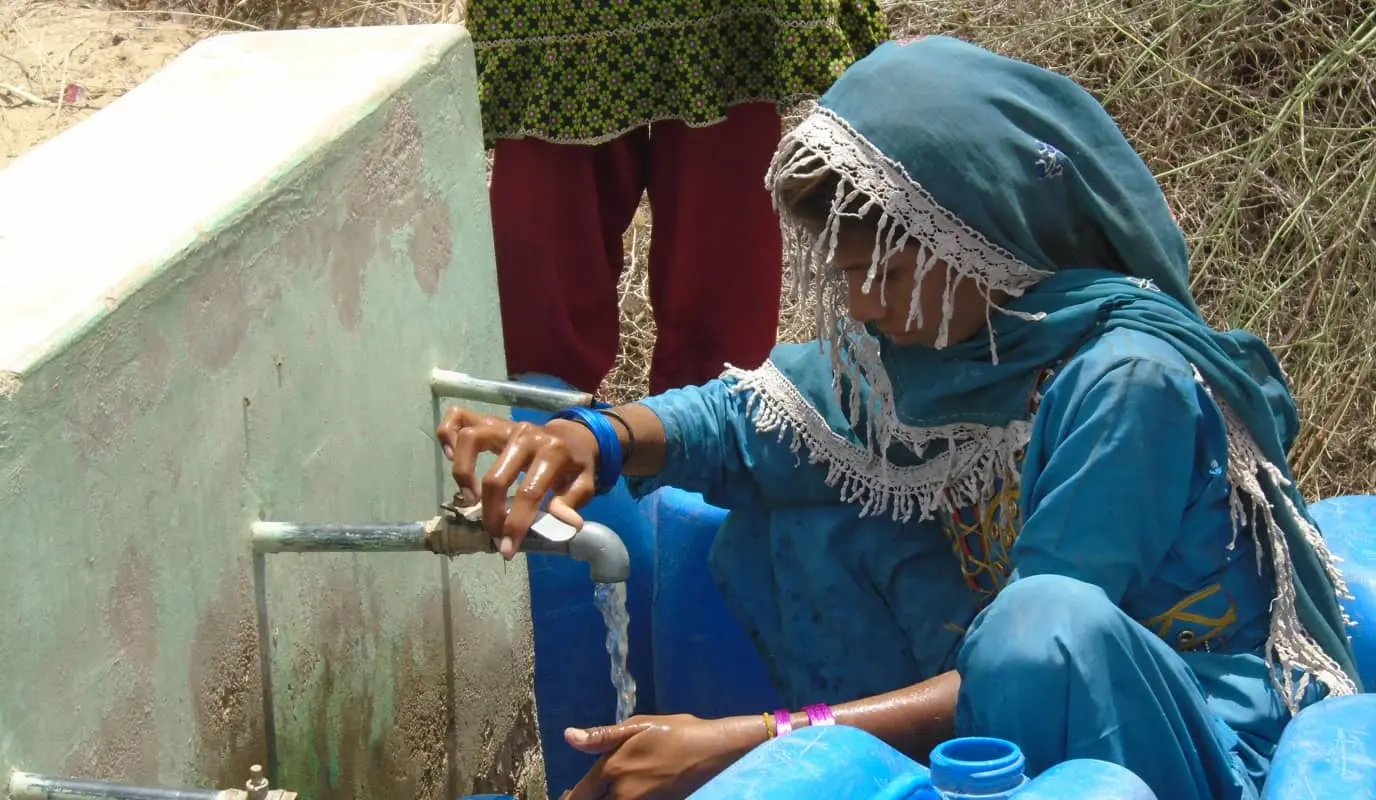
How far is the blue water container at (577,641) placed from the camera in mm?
2650

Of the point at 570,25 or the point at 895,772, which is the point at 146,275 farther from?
the point at 570,25

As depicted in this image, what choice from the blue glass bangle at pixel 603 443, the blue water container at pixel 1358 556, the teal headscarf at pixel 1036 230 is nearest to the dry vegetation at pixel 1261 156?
the blue water container at pixel 1358 556

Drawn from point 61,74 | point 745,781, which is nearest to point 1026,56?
point 61,74

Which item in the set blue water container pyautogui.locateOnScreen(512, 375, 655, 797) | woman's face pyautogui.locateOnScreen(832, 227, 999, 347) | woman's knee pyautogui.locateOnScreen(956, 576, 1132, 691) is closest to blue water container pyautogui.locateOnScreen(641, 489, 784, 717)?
blue water container pyautogui.locateOnScreen(512, 375, 655, 797)

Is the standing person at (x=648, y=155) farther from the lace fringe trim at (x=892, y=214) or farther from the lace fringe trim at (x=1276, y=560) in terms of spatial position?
the lace fringe trim at (x=1276, y=560)

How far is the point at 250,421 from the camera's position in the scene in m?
1.86

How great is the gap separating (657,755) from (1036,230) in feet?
2.42

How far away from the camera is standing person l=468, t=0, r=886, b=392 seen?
3.00 m

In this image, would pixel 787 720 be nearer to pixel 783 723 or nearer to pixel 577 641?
pixel 783 723

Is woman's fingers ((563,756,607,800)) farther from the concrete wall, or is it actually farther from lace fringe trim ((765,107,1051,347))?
lace fringe trim ((765,107,1051,347))

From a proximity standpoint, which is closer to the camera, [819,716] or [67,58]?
[819,716]

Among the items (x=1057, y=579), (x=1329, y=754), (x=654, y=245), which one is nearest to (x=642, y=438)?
(x=1057, y=579)

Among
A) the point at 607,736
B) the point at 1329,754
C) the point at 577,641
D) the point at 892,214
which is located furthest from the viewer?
the point at 577,641

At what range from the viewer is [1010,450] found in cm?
214
